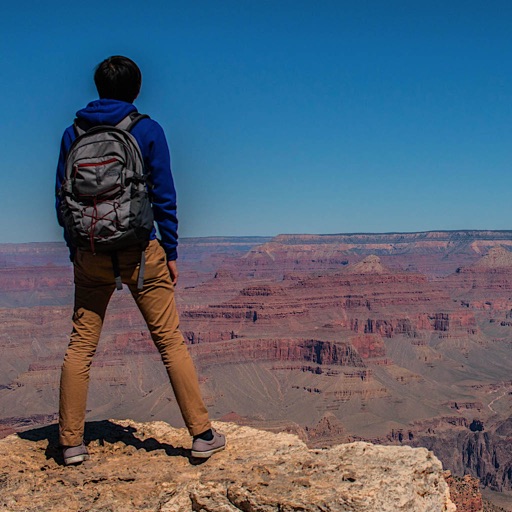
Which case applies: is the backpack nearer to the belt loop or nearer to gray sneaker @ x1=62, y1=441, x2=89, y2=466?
the belt loop

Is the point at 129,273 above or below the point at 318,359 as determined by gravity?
above

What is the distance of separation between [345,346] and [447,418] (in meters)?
14.1

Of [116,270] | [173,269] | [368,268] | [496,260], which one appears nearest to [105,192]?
[116,270]

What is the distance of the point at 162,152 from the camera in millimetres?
4781

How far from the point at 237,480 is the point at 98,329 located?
5.33 ft

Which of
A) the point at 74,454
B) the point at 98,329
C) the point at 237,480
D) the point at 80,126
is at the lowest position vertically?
the point at 74,454

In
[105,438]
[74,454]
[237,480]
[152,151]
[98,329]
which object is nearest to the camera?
[237,480]

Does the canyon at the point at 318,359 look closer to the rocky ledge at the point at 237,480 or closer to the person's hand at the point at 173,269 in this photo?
the rocky ledge at the point at 237,480

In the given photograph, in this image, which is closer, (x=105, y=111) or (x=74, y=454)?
(x=105, y=111)

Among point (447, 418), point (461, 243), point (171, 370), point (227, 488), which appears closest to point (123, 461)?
point (171, 370)

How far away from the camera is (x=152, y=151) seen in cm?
476

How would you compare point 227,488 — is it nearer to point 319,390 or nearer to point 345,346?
point 319,390

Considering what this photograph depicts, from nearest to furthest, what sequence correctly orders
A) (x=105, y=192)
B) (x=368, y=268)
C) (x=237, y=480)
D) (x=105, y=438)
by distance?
(x=237, y=480) → (x=105, y=192) → (x=105, y=438) → (x=368, y=268)

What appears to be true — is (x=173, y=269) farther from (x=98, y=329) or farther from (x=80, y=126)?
(x=80, y=126)
